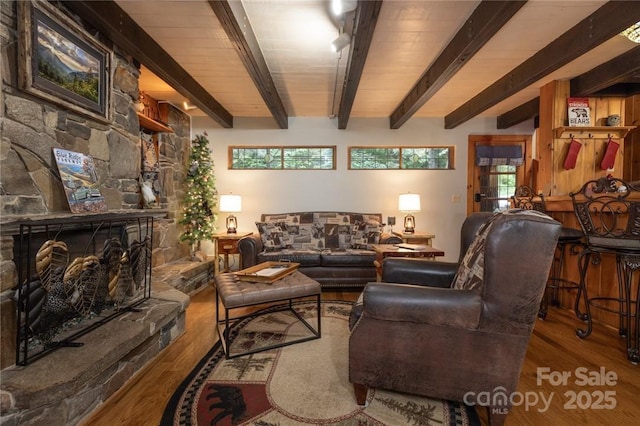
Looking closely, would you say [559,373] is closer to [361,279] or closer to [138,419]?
[361,279]

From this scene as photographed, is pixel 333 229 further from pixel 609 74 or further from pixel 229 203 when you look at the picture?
pixel 609 74

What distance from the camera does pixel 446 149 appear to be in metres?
4.79

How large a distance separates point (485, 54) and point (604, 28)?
2.64 ft

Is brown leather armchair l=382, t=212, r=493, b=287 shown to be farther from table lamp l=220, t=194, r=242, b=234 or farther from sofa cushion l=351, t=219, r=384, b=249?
table lamp l=220, t=194, r=242, b=234

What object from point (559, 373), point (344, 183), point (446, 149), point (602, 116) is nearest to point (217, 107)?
point (344, 183)

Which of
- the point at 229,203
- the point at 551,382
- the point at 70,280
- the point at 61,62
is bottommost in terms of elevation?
the point at 551,382

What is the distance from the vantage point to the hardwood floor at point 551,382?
1.50 metres

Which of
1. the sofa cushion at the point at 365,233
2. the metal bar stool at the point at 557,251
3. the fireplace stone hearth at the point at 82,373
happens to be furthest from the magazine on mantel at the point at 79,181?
the metal bar stool at the point at 557,251

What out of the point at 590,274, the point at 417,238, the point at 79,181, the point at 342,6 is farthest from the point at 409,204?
the point at 79,181

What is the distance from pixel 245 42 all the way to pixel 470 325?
2.41m

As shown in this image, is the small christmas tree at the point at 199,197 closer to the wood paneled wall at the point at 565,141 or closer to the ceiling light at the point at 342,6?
the ceiling light at the point at 342,6

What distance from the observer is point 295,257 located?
353cm

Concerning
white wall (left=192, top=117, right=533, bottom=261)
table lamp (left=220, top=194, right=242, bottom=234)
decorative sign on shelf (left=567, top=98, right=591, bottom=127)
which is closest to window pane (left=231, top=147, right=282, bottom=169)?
white wall (left=192, top=117, right=533, bottom=261)

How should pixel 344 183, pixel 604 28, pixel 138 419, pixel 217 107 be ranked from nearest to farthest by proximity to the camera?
1. pixel 138 419
2. pixel 604 28
3. pixel 217 107
4. pixel 344 183
